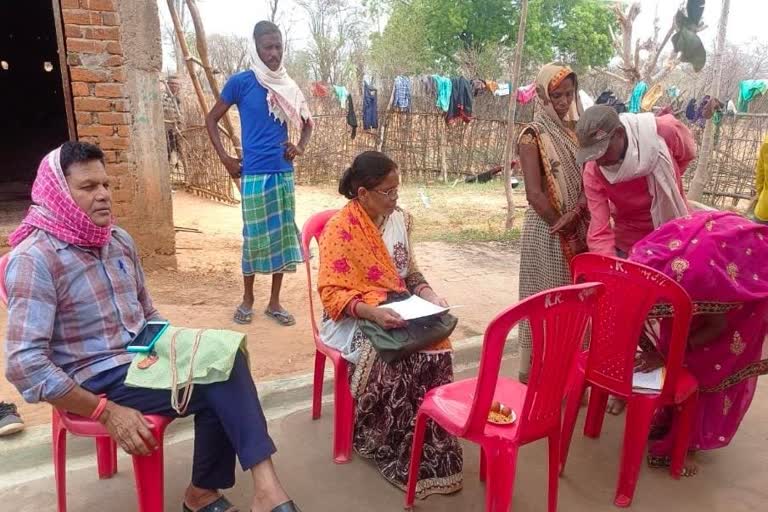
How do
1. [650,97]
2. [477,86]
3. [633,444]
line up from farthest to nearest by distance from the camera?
1. [477,86]
2. [650,97]
3. [633,444]

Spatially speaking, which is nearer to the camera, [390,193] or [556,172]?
[390,193]

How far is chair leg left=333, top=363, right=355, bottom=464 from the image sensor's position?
2514 millimetres

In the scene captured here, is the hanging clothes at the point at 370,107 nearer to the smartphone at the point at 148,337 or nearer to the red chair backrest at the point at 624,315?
the red chair backrest at the point at 624,315

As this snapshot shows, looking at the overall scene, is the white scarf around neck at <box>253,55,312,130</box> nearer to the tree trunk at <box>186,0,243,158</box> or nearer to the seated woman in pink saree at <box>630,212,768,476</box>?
the tree trunk at <box>186,0,243,158</box>

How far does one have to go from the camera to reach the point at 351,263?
248 centimetres

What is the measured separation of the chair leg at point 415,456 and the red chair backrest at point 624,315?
747 millimetres

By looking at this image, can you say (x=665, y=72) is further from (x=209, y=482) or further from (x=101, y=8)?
(x=209, y=482)

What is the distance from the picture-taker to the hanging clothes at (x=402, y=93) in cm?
1100

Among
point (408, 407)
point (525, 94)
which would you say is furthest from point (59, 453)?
point (525, 94)

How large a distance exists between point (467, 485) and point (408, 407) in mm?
426

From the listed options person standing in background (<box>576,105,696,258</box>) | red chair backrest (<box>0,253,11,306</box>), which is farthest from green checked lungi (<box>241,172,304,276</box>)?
person standing in background (<box>576,105,696,258</box>)

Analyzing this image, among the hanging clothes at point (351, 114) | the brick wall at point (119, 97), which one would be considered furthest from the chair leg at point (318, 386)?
the hanging clothes at point (351, 114)

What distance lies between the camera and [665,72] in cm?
1101

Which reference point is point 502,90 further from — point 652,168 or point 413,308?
point 413,308
